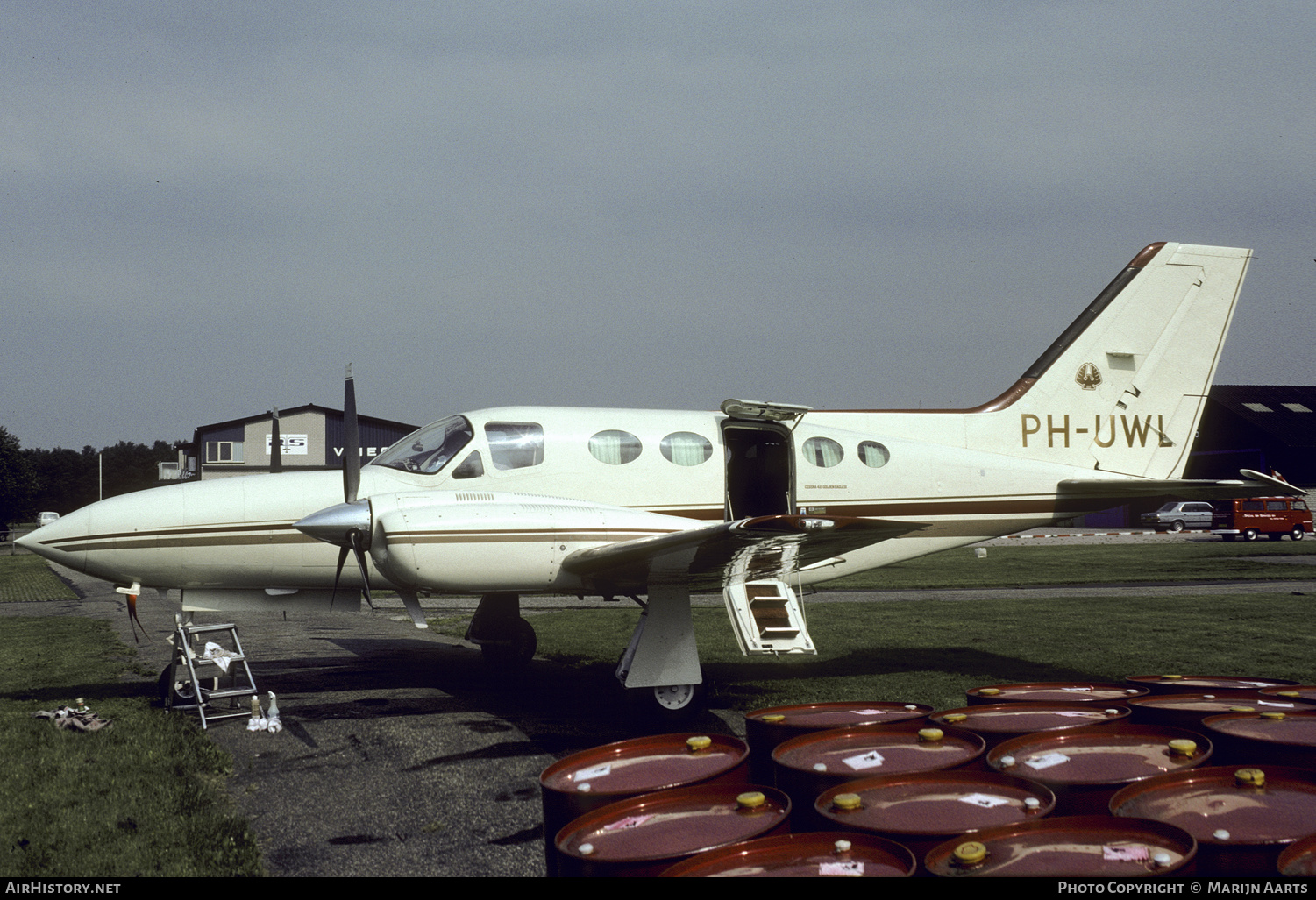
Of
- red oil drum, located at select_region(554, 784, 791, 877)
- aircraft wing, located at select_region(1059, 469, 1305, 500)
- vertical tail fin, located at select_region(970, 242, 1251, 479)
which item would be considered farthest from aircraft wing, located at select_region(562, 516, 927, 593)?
vertical tail fin, located at select_region(970, 242, 1251, 479)

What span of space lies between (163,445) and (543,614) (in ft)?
360

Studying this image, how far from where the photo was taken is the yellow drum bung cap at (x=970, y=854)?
2951mm

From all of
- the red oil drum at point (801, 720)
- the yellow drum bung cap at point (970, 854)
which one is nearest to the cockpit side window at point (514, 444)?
the red oil drum at point (801, 720)

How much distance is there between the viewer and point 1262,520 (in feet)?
132

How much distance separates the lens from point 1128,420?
41.9 feet

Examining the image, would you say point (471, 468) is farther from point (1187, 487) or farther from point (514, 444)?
point (1187, 487)

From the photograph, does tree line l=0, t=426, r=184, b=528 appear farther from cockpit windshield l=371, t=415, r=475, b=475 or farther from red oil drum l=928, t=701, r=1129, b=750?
red oil drum l=928, t=701, r=1129, b=750

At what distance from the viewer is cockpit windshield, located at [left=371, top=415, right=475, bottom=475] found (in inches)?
392

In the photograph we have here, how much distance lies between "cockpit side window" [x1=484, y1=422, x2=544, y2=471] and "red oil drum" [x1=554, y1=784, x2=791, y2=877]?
671 centimetres

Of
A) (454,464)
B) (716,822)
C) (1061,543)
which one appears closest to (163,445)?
(1061,543)

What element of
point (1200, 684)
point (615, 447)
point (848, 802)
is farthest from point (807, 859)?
point (615, 447)

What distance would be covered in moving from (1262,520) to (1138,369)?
34.7m

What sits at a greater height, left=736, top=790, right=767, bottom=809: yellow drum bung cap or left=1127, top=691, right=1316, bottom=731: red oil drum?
left=736, top=790, right=767, bottom=809: yellow drum bung cap

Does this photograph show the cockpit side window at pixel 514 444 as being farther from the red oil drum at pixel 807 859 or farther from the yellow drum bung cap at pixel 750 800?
the red oil drum at pixel 807 859
